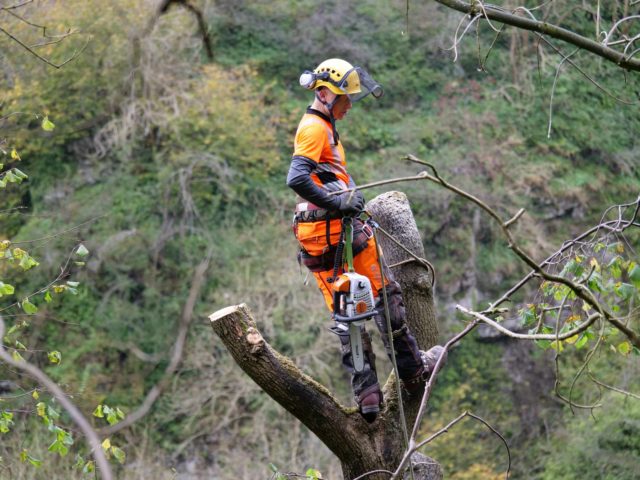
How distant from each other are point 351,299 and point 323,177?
2.14 ft

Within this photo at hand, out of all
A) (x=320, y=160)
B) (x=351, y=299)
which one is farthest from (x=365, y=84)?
(x=351, y=299)

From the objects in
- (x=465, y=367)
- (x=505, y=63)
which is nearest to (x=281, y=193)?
(x=465, y=367)

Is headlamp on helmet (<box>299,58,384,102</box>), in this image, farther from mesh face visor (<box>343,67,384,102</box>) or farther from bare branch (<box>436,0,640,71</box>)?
bare branch (<box>436,0,640,71</box>)

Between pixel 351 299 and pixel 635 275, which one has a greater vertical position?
pixel 635 275

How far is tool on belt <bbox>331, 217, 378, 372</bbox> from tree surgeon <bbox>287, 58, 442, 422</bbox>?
0.04 meters

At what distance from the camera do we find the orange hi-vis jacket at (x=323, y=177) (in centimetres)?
444

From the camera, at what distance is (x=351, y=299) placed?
434 centimetres

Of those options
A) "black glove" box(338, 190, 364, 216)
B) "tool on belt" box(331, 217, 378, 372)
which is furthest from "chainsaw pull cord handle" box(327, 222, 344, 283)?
"black glove" box(338, 190, 364, 216)

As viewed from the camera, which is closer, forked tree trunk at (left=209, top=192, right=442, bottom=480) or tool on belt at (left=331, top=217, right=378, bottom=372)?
forked tree trunk at (left=209, top=192, right=442, bottom=480)

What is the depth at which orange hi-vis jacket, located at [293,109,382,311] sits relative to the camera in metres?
4.44

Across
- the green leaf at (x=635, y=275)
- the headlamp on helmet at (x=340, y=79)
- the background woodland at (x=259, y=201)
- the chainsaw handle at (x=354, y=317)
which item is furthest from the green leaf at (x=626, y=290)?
the background woodland at (x=259, y=201)

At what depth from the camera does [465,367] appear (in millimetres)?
13812

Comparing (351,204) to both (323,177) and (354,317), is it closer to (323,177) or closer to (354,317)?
(323,177)

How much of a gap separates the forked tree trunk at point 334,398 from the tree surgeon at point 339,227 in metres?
0.10
